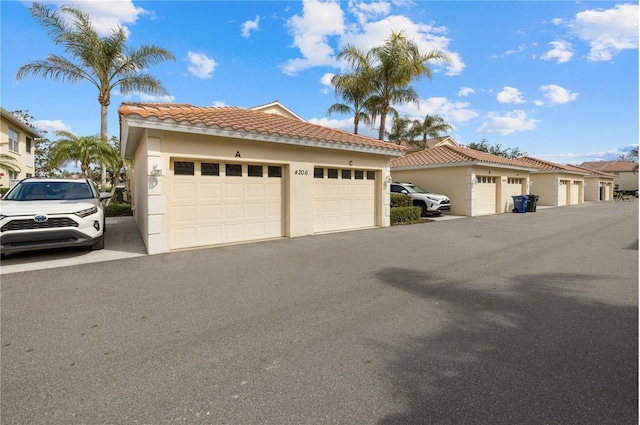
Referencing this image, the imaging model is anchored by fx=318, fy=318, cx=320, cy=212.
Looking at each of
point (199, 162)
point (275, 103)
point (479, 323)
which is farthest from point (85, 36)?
point (479, 323)

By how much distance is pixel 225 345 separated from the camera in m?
3.19

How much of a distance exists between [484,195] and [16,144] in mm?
29621

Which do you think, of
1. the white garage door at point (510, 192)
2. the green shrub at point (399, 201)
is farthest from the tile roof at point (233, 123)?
the white garage door at point (510, 192)

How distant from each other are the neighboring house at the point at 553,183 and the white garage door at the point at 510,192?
481cm

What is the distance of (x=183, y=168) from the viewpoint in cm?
802

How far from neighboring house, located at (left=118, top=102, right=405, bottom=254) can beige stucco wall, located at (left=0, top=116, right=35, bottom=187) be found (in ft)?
43.4

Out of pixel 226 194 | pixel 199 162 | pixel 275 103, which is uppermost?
pixel 275 103

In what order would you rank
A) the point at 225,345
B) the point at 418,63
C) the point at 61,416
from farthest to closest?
the point at 418,63
the point at 225,345
the point at 61,416

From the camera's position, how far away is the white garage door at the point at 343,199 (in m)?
10.5

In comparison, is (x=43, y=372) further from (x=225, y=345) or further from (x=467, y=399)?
(x=467, y=399)

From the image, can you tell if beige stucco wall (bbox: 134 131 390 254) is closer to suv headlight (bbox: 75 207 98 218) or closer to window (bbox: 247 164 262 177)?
window (bbox: 247 164 262 177)

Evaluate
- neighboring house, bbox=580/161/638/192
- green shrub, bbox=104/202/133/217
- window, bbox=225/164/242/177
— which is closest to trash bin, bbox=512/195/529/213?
window, bbox=225/164/242/177

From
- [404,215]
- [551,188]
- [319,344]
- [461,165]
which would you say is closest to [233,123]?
[319,344]

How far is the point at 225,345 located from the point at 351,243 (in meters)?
5.98
